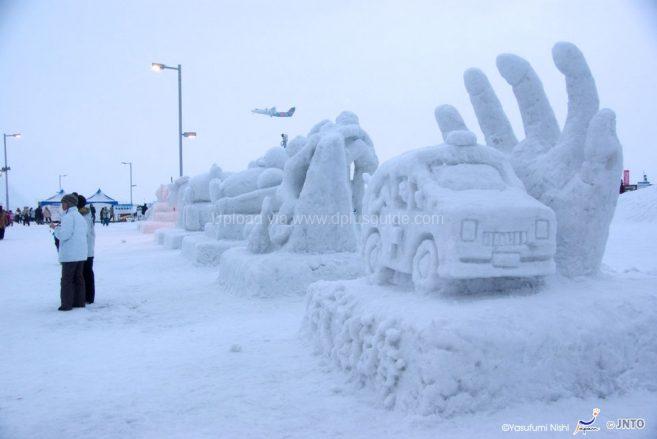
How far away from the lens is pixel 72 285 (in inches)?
279

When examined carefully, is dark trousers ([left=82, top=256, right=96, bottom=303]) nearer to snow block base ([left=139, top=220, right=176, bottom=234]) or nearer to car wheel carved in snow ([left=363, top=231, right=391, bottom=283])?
car wheel carved in snow ([left=363, top=231, right=391, bottom=283])

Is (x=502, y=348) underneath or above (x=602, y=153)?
underneath

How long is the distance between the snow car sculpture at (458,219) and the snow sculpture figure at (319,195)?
2.80m

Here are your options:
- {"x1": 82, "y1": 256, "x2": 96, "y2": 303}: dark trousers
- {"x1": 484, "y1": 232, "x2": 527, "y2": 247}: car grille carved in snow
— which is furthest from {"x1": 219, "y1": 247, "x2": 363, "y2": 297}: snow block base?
{"x1": 484, "y1": 232, "x2": 527, "y2": 247}: car grille carved in snow

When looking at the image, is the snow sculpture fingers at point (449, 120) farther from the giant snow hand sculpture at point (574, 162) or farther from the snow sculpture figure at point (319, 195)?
the snow sculpture figure at point (319, 195)

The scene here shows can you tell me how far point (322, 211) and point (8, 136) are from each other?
95.2ft

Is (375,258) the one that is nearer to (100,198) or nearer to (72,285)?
(72,285)

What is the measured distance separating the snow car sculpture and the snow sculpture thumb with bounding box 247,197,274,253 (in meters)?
3.70

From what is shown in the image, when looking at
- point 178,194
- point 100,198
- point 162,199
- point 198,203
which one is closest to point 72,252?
point 198,203

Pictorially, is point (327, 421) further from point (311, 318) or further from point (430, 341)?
point (311, 318)

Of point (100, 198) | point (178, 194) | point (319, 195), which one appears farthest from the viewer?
point (100, 198)

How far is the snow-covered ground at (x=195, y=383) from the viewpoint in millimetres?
3193

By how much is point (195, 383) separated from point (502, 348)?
2.20m

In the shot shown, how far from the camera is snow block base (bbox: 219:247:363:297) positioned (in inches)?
286
